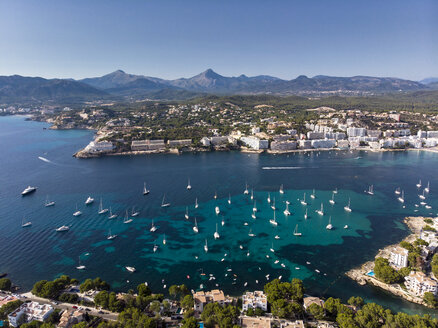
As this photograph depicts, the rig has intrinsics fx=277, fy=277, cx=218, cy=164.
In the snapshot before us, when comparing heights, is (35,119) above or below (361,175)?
above

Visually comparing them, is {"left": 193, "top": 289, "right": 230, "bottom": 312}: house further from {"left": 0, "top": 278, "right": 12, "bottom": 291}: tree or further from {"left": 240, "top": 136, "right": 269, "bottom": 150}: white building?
{"left": 240, "top": 136, "right": 269, "bottom": 150}: white building

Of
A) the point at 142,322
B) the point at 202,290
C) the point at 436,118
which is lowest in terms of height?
the point at 202,290

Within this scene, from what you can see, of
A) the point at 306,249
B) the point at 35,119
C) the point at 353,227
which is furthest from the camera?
the point at 35,119

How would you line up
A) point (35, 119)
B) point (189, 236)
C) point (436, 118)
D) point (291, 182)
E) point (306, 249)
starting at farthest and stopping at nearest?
point (35, 119)
point (436, 118)
point (291, 182)
point (189, 236)
point (306, 249)

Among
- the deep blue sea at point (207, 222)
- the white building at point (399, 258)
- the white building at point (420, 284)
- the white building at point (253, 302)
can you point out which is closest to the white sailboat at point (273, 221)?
the deep blue sea at point (207, 222)

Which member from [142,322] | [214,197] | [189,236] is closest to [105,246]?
[189,236]

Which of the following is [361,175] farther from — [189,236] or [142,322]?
[142,322]
